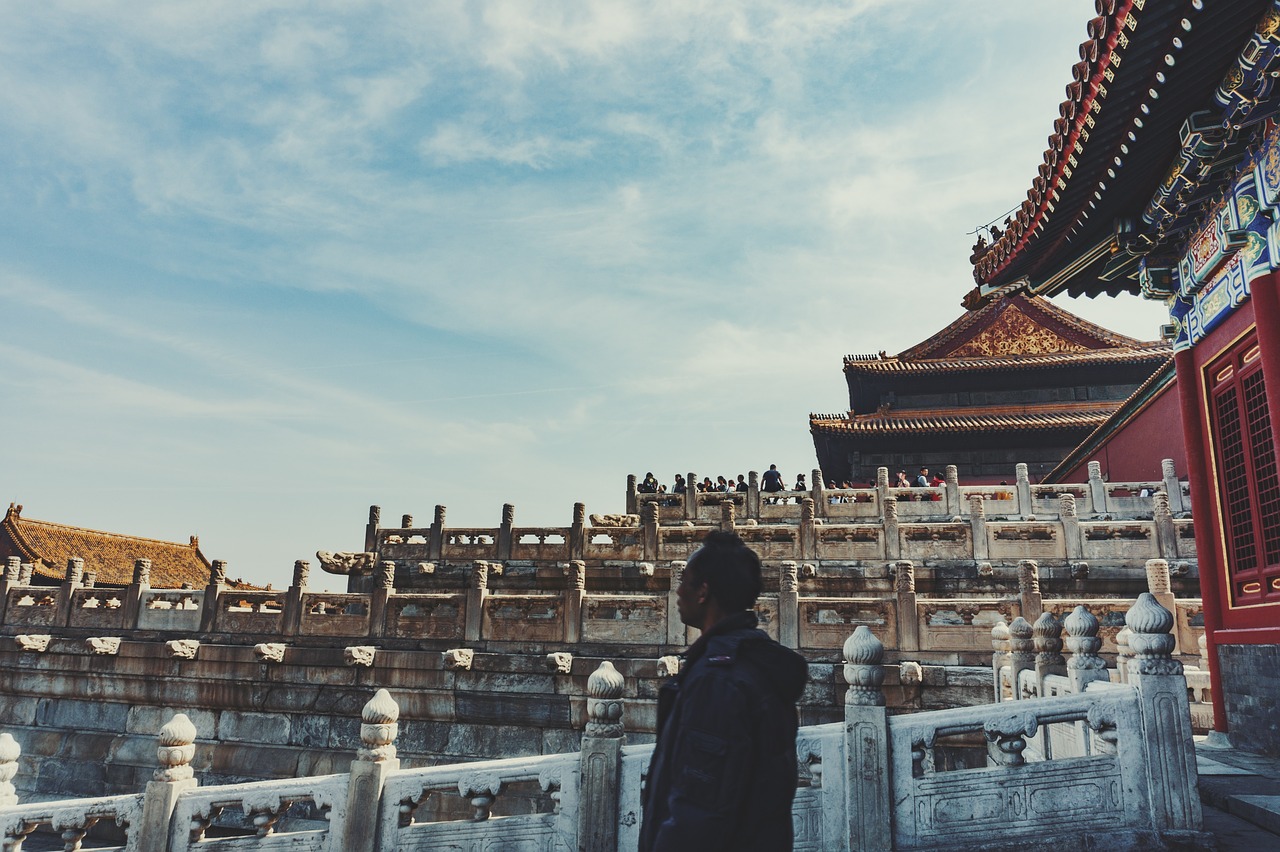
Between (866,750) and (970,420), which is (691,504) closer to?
(970,420)

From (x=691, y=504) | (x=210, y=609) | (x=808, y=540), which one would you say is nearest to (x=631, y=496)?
(x=691, y=504)

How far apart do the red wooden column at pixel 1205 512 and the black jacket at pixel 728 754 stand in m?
6.59

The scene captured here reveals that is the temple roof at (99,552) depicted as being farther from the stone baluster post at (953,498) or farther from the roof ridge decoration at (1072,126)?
the roof ridge decoration at (1072,126)

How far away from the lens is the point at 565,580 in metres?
16.0

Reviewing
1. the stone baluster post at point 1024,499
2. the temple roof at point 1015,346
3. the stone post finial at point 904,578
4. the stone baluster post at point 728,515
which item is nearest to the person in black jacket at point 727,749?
the stone post finial at point 904,578

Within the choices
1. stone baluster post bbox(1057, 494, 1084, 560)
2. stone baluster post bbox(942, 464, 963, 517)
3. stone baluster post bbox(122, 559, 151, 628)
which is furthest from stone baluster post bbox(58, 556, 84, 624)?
stone baluster post bbox(1057, 494, 1084, 560)

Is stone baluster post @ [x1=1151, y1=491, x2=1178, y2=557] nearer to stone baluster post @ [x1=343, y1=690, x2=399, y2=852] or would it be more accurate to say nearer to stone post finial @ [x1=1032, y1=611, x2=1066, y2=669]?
stone post finial @ [x1=1032, y1=611, x2=1066, y2=669]

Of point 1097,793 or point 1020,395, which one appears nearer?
point 1097,793

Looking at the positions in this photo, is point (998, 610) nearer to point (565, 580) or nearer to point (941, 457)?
point (565, 580)

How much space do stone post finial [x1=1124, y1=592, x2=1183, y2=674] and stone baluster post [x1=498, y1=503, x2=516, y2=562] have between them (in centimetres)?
1300

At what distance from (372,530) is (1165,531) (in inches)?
561

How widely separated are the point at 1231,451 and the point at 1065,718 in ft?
12.8

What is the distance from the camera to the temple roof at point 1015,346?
2641 centimetres

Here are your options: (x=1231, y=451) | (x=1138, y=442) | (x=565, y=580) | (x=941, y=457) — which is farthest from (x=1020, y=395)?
(x=1231, y=451)
